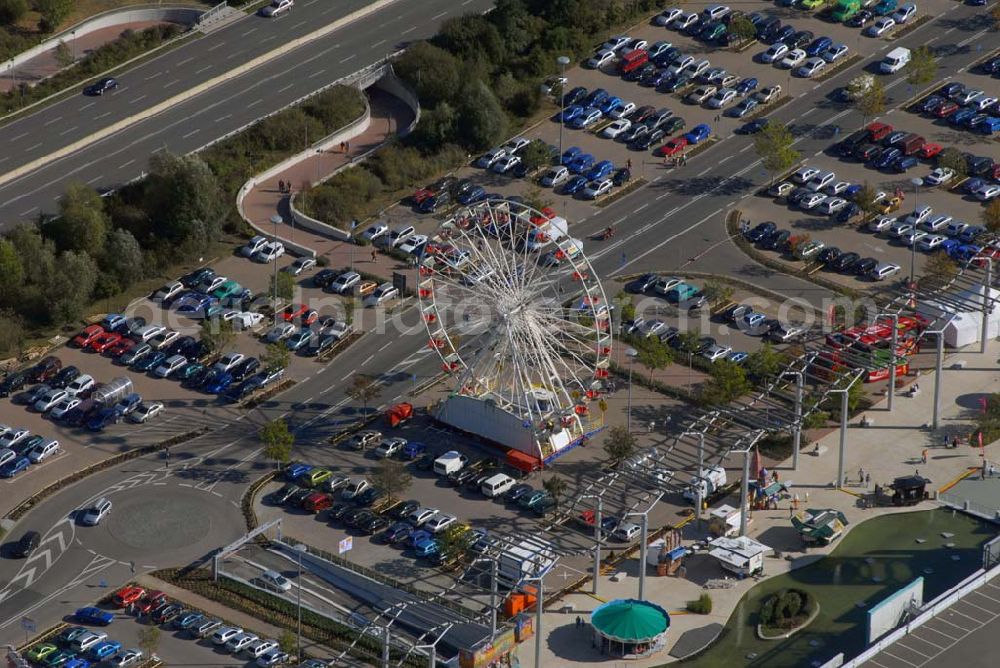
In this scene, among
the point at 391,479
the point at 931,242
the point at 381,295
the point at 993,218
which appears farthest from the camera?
the point at 931,242

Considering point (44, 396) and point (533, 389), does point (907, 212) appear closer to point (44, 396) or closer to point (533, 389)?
point (533, 389)

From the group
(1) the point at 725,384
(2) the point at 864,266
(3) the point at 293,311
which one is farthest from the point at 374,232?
(2) the point at 864,266

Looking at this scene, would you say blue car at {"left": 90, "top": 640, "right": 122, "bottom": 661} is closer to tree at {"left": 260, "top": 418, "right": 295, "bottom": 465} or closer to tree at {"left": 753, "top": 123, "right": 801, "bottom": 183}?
tree at {"left": 260, "top": 418, "right": 295, "bottom": 465}

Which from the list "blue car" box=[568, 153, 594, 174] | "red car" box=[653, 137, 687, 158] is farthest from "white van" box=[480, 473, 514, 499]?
"red car" box=[653, 137, 687, 158]

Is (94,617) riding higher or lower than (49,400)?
lower

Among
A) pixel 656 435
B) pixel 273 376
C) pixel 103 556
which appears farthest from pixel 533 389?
pixel 103 556

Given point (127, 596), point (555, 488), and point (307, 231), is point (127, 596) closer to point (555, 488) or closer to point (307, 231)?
point (555, 488)
